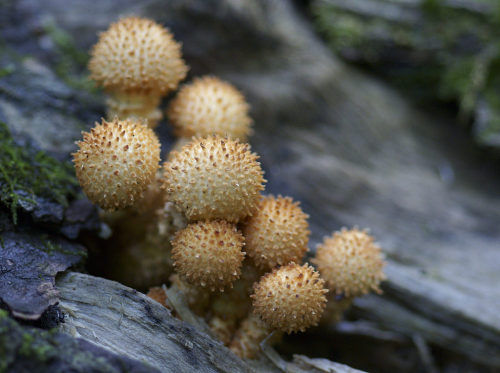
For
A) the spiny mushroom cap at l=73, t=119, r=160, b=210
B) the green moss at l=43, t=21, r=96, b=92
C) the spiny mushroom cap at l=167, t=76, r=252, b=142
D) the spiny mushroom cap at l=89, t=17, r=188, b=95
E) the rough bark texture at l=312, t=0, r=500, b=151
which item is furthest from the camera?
the rough bark texture at l=312, t=0, r=500, b=151

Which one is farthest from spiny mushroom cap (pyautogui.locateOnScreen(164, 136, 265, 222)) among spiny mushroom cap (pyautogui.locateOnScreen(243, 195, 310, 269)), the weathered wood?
the weathered wood

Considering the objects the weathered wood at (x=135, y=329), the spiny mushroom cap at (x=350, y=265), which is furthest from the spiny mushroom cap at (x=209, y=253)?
the spiny mushroom cap at (x=350, y=265)

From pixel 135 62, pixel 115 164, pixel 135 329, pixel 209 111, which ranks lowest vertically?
pixel 135 329

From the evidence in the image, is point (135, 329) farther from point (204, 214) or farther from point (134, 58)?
point (134, 58)

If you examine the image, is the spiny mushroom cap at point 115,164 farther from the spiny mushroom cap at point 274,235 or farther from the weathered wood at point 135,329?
the spiny mushroom cap at point 274,235

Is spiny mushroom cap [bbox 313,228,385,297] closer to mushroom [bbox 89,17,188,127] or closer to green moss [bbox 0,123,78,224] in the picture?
mushroom [bbox 89,17,188,127]

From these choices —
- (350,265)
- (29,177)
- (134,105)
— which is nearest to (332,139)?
(350,265)
